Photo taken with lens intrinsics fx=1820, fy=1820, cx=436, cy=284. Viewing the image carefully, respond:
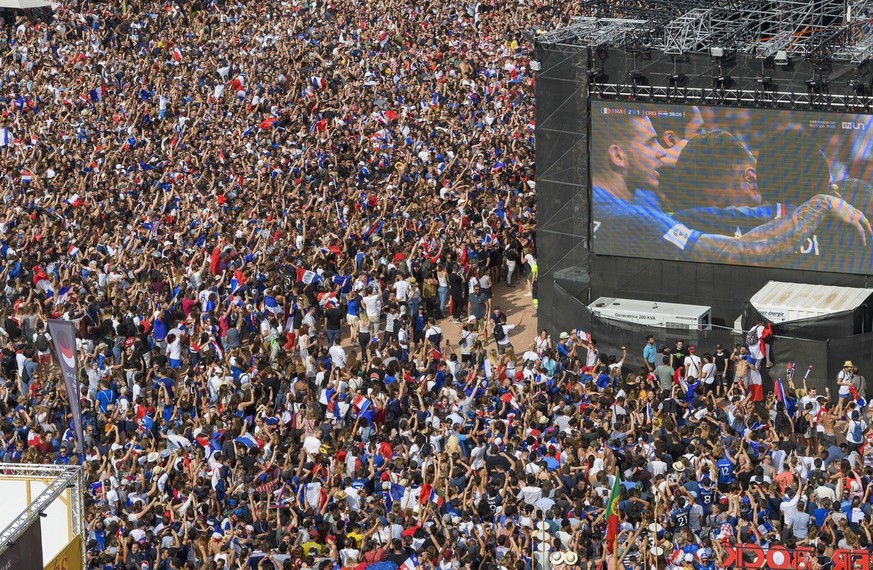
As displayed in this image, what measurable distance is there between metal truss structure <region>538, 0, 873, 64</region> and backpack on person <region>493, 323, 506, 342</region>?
4.46 m

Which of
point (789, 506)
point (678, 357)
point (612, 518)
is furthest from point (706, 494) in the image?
point (678, 357)

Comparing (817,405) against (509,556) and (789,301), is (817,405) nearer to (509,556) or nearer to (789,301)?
(789,301)

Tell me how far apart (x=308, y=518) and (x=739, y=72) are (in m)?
10.2

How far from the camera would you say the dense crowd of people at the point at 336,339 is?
67.2 feet

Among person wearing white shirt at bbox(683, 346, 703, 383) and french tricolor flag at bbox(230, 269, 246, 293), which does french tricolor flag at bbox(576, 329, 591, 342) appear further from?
french tricolor flag at bbox(230, 269, 246, 293)

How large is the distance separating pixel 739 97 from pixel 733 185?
4.37 feet

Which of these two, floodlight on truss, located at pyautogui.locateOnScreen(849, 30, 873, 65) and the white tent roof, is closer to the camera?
floodlight on truss, located at pyautogui.locateOnScreen(849, 30, 873, 65)

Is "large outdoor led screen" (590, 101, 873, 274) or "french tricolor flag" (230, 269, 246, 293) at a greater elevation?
"large outdoor led screen" (590, 101, 873, 274)

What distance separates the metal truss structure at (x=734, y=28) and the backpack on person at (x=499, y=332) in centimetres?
446

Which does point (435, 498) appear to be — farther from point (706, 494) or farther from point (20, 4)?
point (20, 4)

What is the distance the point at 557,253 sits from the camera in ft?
95.1

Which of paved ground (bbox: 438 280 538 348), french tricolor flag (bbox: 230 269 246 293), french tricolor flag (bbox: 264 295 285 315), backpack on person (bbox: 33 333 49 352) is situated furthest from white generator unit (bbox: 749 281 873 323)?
backpack on person (bbox: 33 333 49 352)

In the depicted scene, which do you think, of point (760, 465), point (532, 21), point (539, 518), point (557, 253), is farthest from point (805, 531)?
point (532, 21)

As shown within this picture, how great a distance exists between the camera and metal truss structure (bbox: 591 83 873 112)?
26.1m
